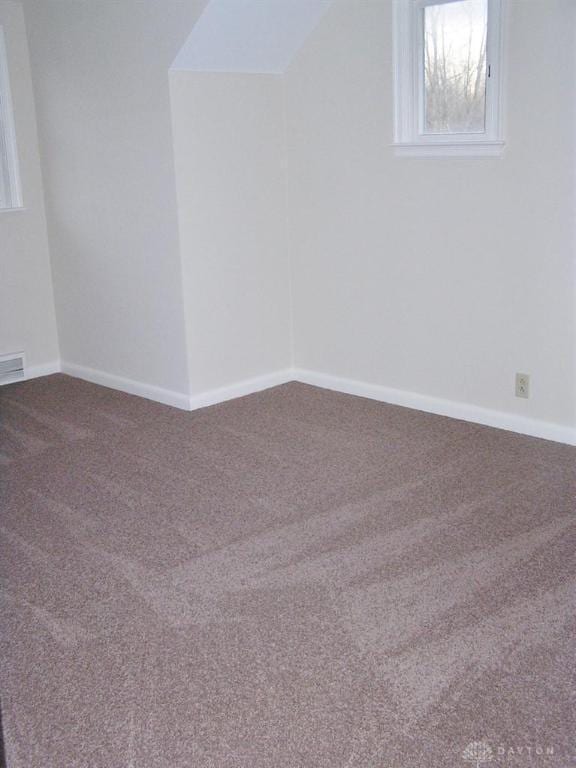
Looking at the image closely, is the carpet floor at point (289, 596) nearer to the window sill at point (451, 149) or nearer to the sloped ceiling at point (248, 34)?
the window sill at point (451, 149)

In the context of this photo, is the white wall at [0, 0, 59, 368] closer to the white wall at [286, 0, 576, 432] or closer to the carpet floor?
the carpet floor

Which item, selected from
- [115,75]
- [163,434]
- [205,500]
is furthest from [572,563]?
[115,75]

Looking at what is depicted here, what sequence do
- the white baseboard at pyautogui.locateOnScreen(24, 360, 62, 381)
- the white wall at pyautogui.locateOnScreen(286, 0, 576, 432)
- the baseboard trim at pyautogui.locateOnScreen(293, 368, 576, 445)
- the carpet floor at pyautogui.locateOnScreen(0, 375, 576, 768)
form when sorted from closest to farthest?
1. the carpet floor at pyautogui.locateOnScreen(0, 375, 576, 768)
2. the white wall at pyautogui.locateOnScreen(286, 0, 576, 432)
3. the baseboard trim at pyautogui.locateOnScreen(293, 368, 576, 445)
4. the white baseboard at pyautogui.locateOnScreen(24, 360, 62, 381)

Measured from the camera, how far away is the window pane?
3.72 meters

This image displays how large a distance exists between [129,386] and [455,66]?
7.89 ft

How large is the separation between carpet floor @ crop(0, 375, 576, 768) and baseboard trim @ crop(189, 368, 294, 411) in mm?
312

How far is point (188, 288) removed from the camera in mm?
4379

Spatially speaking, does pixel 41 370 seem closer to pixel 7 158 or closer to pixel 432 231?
pixel 7 158

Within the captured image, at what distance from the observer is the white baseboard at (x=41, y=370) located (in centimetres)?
529

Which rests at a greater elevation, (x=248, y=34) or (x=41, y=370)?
(x=248, y=34)

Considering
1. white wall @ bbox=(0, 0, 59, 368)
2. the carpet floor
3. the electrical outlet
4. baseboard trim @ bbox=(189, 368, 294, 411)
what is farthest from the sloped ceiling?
the electrical outlet

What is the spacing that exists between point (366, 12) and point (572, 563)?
2707 mm

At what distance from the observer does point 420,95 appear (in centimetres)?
398

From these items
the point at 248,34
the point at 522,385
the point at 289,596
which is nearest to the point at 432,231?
the point at 522,385
